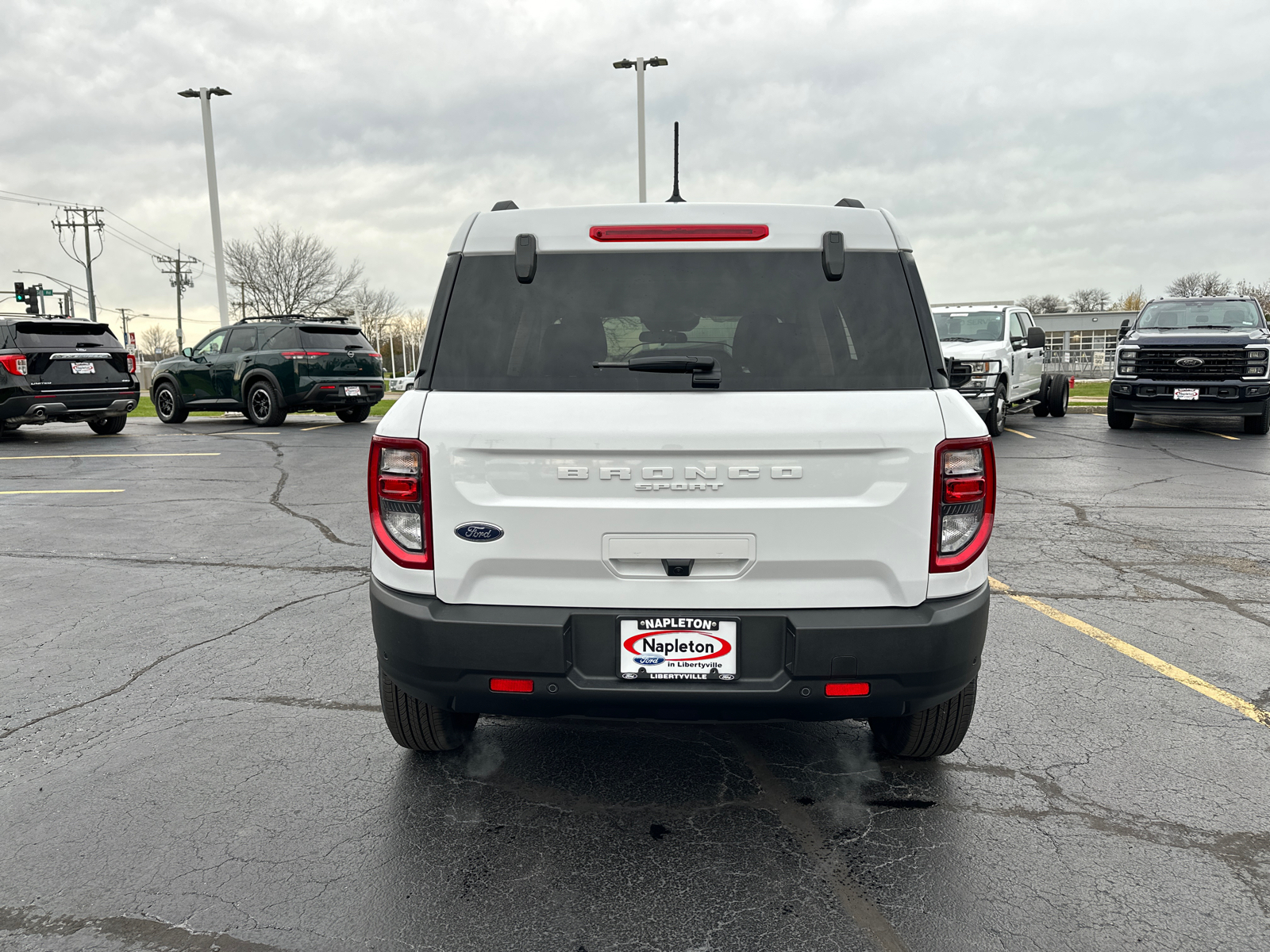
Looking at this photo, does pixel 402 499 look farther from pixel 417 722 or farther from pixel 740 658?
pixel 740 658

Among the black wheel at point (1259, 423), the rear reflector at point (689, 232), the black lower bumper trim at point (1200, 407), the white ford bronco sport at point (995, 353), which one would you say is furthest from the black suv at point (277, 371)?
the rear reflector at point (689, 232)

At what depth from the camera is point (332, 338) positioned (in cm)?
1814

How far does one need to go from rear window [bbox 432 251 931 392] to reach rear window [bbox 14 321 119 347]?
15.6 metres

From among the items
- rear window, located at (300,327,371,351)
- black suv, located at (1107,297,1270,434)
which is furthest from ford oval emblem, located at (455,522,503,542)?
rear window, located at (300,327,371,351)

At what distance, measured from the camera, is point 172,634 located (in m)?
5.28

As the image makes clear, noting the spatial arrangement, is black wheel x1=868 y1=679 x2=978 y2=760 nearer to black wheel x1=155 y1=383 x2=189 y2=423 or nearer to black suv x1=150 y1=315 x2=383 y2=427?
black suv x1=150 y1=315 x2=383 y2=427

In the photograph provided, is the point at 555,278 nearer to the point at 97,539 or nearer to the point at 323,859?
the point at 323,859

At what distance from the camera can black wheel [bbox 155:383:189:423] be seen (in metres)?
19.6

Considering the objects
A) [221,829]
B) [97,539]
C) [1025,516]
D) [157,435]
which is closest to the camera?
A: [221,829]

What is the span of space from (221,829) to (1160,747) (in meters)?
3.46

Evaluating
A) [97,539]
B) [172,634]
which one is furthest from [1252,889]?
[97,539]

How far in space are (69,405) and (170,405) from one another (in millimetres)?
3795

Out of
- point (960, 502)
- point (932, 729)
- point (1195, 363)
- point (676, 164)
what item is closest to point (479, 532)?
point (960, 502)

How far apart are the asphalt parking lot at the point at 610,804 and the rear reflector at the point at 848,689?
53cm
